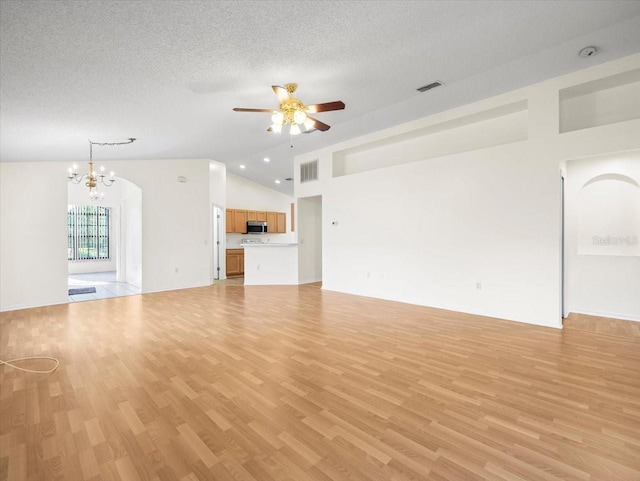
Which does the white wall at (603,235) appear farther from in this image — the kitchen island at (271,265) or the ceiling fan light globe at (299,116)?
the kitchen island at (271,265)

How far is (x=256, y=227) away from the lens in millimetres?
10328

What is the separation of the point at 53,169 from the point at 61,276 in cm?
214

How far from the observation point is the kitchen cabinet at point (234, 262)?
9.69 m

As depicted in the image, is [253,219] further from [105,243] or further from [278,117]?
[278,117]

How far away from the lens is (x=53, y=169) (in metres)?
6.01

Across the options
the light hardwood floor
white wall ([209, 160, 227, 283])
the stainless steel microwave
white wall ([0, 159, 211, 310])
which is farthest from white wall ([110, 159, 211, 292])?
the light hardwood floor

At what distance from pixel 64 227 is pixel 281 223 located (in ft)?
21.6

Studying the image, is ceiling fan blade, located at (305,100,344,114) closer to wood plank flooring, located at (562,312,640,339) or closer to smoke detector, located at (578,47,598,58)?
smoke detector, located at (578,47,598,58)

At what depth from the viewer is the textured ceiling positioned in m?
2.46

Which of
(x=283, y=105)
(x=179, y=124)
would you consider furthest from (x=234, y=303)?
(x=283, y=105)

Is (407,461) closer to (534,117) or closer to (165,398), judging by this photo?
(165,398)

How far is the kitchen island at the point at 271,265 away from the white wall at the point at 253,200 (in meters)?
2.43

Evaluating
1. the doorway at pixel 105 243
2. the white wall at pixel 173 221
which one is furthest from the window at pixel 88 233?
the white wall at pixel 173 221

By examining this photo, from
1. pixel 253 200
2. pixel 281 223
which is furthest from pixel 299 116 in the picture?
pixel 281 223
